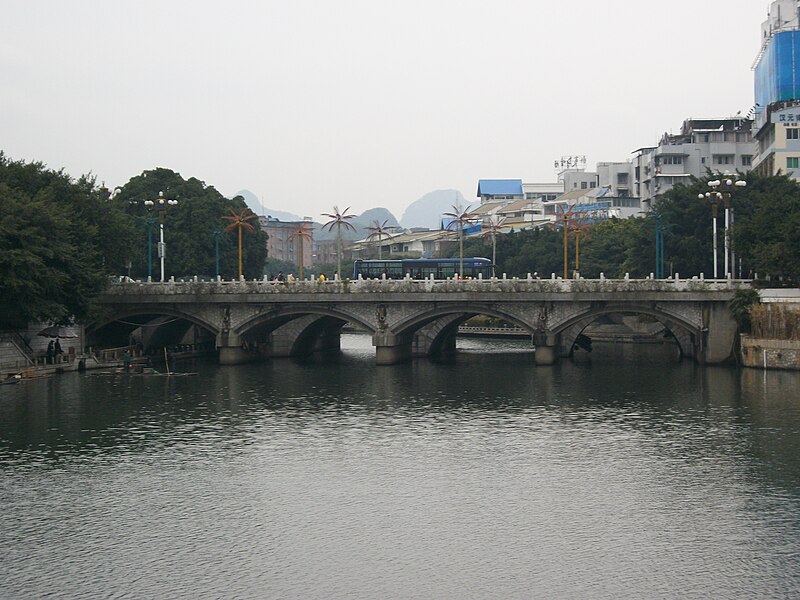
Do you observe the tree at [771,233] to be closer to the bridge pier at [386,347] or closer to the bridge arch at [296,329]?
the bridge pier at [386,347]

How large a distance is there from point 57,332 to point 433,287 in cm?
2977

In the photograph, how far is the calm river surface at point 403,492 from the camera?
98.0ft

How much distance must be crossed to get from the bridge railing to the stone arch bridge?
0.26ft

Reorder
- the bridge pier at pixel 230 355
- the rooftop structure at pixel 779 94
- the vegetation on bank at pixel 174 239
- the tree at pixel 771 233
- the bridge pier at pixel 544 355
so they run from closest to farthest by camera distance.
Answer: the vegetation on bank at pixel 174 239
the tree at pixel 771 233
the bridge pier at pixel 544 355
the bridge pier at pixel 230 355
the rooftop structure at pixel 779 94

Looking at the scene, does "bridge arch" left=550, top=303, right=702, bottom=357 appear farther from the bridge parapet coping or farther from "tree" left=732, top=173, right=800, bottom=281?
"tree" left=732, top=173, right=800, bottom=281

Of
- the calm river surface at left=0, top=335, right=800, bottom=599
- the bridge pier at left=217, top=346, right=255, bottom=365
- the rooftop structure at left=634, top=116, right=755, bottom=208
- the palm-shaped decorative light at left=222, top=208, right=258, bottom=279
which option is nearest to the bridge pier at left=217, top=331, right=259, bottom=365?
the bridge pier at left=217, top=346, right=255, bottom=365

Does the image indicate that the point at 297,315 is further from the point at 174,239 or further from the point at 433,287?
the point at 174,239

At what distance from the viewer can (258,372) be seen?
8212 centimetres

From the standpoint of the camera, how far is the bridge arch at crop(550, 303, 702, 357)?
262ft

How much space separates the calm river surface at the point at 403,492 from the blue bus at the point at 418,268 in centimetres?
3444

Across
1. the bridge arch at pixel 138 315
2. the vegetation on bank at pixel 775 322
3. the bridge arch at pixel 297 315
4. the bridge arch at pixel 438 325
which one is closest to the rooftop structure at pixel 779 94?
the vegetation on bank at pixel 775 322

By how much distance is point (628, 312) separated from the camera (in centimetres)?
8294

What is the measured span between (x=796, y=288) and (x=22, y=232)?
185ft

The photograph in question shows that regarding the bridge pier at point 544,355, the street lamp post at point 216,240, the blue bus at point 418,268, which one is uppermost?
the street lamp post at point 216,240
